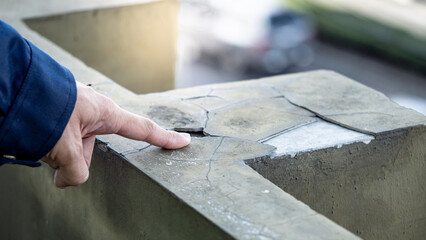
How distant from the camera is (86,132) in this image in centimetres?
228

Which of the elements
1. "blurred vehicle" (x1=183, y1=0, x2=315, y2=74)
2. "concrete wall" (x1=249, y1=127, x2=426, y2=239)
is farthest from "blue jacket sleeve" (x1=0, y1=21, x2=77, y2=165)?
"blurred vehicle" (x1=183, y1=0, x2=315, y2=74)

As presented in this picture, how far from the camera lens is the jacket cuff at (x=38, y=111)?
2.05 m

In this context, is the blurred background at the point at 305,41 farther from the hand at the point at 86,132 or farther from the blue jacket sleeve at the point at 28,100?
the blue jacket sleeve at the point at 28,100

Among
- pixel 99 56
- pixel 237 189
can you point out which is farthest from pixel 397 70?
pixel 237 189

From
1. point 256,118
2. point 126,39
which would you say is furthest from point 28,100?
point 126,39

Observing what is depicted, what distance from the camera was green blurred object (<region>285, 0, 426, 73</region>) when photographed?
1280 centimetres

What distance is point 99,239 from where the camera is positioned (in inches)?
105

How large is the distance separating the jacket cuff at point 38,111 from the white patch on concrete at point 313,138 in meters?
0.80

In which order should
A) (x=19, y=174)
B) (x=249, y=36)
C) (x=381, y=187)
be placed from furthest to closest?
1. (x=249, y=36)
2. (x=19, y=174)
3. (x=381, y=187)

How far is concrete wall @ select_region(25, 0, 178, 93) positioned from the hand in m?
1.67

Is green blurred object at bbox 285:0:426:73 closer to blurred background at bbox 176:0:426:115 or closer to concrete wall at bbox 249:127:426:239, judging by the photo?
blurred background at bbox 176:0:426:115

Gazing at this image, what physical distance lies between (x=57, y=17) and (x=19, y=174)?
1.08m

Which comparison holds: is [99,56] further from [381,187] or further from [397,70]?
[397,70]

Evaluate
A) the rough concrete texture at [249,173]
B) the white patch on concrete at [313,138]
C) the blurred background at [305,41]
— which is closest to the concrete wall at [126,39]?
the rough concrete texture at [249,173]
